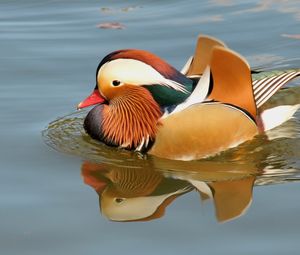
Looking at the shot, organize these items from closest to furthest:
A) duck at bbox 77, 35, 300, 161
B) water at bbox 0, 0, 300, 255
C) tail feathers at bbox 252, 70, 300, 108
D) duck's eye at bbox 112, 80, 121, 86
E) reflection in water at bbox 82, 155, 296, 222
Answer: water at bbox 0, 0, 300, 255 < reflection in water at bbox 82, 155, 296, 222 < duck at bbox 77, 35, 300, 161 < duck's eye at bbox 112, 80, 121, 86 < tail feathers at bbox 252, 70, 300, 108

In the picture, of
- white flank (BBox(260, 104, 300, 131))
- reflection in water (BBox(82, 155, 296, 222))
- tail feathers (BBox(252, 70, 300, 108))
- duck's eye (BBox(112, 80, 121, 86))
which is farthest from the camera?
white flank (BBox(260, 104, 300, 131))

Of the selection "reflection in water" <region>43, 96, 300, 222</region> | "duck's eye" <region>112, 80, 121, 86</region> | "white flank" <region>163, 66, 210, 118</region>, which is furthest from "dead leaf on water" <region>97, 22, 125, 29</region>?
"white flank" <region>163, 66, 210, 118</region>

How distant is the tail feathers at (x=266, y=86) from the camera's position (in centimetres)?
615

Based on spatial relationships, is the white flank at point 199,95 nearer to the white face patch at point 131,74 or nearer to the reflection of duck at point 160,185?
the white face patch at point 131,74

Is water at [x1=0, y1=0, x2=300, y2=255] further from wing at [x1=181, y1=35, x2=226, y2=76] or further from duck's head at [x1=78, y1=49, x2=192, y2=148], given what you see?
wing at [x1=181, y1=35, x2=226, y2=76]

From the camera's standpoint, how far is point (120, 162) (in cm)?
590

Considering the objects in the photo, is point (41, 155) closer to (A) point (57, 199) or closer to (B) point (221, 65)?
(A) point (57, 199)

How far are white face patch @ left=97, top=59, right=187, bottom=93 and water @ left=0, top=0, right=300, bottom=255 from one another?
1.53 ft

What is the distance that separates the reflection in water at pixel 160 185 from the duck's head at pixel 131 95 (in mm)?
280

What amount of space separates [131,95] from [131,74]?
20 cm

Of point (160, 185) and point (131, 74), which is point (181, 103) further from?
point (160, 185)

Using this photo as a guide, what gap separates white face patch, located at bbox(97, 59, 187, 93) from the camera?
590 centimetres

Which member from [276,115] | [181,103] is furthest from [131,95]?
[276,115]

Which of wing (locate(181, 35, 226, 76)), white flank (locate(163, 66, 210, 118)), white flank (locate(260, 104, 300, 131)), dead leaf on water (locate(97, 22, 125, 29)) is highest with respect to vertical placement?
dead leaf on water (locate(97, 22, 125, 29))
